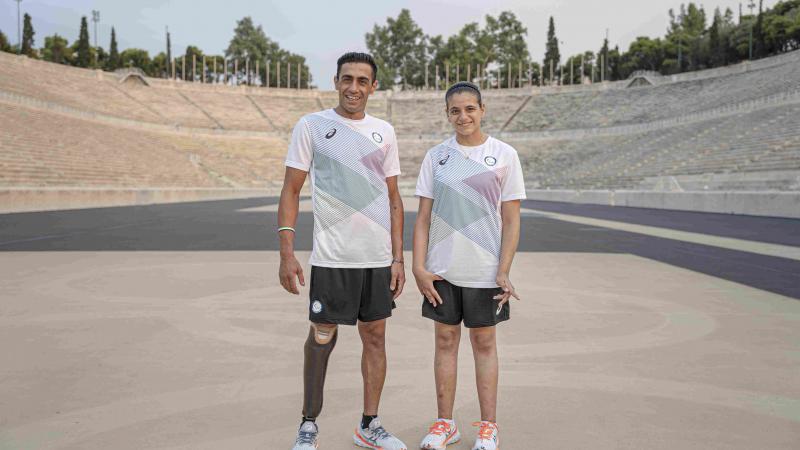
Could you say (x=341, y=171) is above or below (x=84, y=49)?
below

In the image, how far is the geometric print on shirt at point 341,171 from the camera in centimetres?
316

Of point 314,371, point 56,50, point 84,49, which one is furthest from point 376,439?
point 56,50

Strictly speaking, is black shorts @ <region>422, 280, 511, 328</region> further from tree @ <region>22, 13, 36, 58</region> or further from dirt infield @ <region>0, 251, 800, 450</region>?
tree @ <region>22, 13, 36, 58</region>

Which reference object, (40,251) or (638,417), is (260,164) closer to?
(40,251)

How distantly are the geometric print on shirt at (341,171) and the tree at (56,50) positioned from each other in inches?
3938

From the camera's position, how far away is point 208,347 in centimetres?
467

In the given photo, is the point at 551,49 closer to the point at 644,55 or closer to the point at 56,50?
the point at 644,55

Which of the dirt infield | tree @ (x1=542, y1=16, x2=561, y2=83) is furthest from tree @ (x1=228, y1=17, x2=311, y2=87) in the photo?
the dirt infield

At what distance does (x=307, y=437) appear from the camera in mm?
2852

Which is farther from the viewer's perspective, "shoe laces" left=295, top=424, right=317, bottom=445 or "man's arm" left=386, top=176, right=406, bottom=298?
"man's arm" left=386, top=176, right=406, bottom=298

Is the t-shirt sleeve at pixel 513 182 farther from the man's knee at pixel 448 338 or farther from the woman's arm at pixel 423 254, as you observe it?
the man's knee at pixel 448 338

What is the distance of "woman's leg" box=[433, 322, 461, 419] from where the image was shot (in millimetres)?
3088

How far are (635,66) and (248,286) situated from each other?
323ft

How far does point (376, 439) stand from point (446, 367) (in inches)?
21.0
